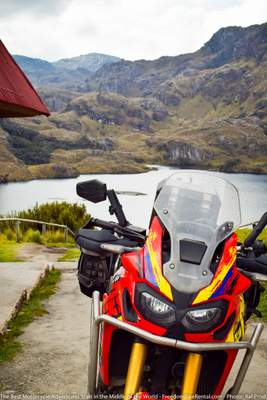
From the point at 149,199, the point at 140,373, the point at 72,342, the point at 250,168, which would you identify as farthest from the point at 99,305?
the point at 250,168

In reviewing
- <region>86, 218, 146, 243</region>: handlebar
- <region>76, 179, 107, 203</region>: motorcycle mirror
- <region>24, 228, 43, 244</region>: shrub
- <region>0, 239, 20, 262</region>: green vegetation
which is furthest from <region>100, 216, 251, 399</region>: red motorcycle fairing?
<region>24, 228, 43, 244</region>: shrub

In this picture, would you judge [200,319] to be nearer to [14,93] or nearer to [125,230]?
[125,230]

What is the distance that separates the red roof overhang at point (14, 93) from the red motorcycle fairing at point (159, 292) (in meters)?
4.85

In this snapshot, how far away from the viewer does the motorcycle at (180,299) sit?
240 centimetres

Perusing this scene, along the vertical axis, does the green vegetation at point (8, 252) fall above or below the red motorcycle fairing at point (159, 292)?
below

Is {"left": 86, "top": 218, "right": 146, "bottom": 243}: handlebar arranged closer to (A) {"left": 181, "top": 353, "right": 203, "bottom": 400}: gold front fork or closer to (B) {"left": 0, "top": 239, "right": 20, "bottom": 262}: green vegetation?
(A) {"left": 181, "top": 353, "right": 203, "bottom": 400}: gold front fork

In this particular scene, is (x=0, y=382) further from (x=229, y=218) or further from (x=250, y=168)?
(x=250, y=168)

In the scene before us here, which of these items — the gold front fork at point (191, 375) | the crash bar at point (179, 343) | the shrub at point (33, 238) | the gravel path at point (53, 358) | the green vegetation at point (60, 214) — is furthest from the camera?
the green vegetation at point (60, 214)

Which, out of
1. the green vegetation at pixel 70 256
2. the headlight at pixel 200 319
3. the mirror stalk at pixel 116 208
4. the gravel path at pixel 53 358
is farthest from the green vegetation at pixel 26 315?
the green vegetation at pixel 70 256

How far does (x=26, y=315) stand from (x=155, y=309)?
4.56 m

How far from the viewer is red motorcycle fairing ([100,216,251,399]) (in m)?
2.43

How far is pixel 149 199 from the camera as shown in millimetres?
71062

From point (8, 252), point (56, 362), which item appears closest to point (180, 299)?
point (56, 362)

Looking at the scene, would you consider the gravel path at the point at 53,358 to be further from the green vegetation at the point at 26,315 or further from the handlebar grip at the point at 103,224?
the handlebar grip at the point at 103,224
